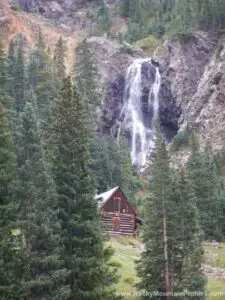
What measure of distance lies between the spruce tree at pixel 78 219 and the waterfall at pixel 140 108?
220ft

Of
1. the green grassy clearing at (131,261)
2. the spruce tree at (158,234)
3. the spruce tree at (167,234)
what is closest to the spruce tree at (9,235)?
the green grassy clearing at (131,261)

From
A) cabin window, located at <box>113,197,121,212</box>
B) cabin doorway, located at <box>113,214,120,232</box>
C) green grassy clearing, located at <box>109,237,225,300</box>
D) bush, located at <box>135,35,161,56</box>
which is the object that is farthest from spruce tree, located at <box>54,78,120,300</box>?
bush, located at <box>135,35,161,56</box>

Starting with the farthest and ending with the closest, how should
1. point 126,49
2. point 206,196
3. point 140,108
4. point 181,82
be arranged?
point 126,49, point 181,82, point 140,108, point 206,196

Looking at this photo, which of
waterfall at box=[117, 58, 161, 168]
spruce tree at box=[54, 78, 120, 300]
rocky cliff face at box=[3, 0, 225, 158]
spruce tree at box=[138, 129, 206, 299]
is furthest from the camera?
waterfall at box=[117, 58, 161, 168]

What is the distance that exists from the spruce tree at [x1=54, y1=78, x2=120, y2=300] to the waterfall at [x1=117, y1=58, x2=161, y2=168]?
2645 inches

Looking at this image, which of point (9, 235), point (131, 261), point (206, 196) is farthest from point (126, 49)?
point (9, 235)

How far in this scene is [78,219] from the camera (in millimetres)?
28219

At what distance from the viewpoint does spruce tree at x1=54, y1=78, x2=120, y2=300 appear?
27.3 meters

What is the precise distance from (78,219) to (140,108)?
76049mm

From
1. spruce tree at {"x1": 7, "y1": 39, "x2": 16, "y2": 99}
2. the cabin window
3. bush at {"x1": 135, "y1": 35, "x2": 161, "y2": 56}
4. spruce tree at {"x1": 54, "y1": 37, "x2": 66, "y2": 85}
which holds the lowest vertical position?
the cabin window

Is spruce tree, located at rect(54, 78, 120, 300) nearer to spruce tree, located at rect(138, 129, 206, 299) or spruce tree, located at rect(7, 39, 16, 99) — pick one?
spruce tree, located at rect(138, 129, 206, 299)

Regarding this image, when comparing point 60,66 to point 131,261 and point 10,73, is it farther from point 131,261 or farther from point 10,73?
point 131,261

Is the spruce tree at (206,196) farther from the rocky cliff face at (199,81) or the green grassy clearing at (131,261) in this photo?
the rocky cliff face at (199,81)

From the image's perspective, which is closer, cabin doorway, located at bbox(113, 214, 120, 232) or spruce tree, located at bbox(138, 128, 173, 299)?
spruce tree, located at bbox(138, 128, 173, 299)
